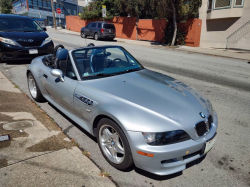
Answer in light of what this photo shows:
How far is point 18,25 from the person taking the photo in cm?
870

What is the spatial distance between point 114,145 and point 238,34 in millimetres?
18303

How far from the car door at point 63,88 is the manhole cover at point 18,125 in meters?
0.65

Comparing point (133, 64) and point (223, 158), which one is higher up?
point (133, 64)

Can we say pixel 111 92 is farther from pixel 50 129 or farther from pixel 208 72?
pixel 208 72

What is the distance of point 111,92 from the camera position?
9.54 feet

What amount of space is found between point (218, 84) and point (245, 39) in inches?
507

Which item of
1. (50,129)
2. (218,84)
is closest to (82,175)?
(50,129)

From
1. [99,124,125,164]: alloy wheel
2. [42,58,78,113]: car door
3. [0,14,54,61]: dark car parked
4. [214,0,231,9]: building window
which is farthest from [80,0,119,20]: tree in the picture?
[99,124,125,164]: alloy wheel

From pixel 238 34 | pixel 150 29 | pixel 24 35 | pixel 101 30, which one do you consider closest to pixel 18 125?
pixel 24 35

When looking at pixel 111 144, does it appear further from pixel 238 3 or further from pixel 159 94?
pixel 238 3

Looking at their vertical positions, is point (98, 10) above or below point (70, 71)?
above

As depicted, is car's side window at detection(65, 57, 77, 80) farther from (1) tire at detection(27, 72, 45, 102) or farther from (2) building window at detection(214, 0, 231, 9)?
(2) building window at detection(214, 0, 231, 9)

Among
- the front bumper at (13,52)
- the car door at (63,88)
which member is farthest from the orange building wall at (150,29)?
the car door at (63,88)

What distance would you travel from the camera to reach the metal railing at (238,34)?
55.1 ft
